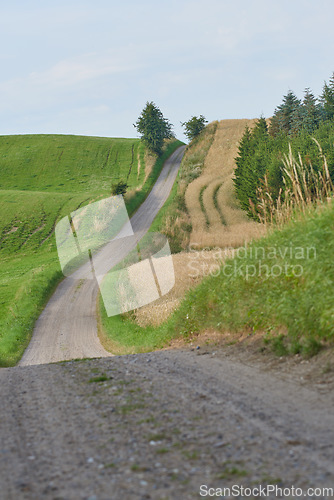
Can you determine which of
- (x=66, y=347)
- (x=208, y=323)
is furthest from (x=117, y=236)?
(x=208, y=323)

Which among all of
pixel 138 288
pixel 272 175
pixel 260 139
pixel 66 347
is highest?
pixel 260 139

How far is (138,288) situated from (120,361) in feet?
54.7

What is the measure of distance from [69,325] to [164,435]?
2453 cm

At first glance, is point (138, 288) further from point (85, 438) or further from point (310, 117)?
point (310, 117)

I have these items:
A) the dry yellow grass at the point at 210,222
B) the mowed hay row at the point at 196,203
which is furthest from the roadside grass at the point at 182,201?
the mowed hay row at the point at 196,203

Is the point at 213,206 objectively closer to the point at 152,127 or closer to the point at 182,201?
the point at 182,201

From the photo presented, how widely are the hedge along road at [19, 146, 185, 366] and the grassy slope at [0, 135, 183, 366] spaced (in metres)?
0.71

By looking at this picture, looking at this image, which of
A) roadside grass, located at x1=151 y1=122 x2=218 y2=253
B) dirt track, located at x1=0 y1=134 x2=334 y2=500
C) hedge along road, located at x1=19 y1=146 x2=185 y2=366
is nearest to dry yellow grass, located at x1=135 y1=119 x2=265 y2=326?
roadside grass, located at x1=151 y1=122 x2=218 y2=253

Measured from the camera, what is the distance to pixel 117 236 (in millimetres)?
52438

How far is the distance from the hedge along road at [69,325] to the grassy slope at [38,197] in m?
0.71

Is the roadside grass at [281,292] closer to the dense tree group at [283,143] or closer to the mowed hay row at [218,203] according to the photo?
the mowed hay row at [218,203]

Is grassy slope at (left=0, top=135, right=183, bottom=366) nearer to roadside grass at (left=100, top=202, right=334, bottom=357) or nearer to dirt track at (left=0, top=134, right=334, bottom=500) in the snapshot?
roadside grass at (left=100, top=202, right=334, bottom=357)

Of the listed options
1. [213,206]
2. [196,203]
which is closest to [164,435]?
[213,206]

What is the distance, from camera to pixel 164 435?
503 cm
